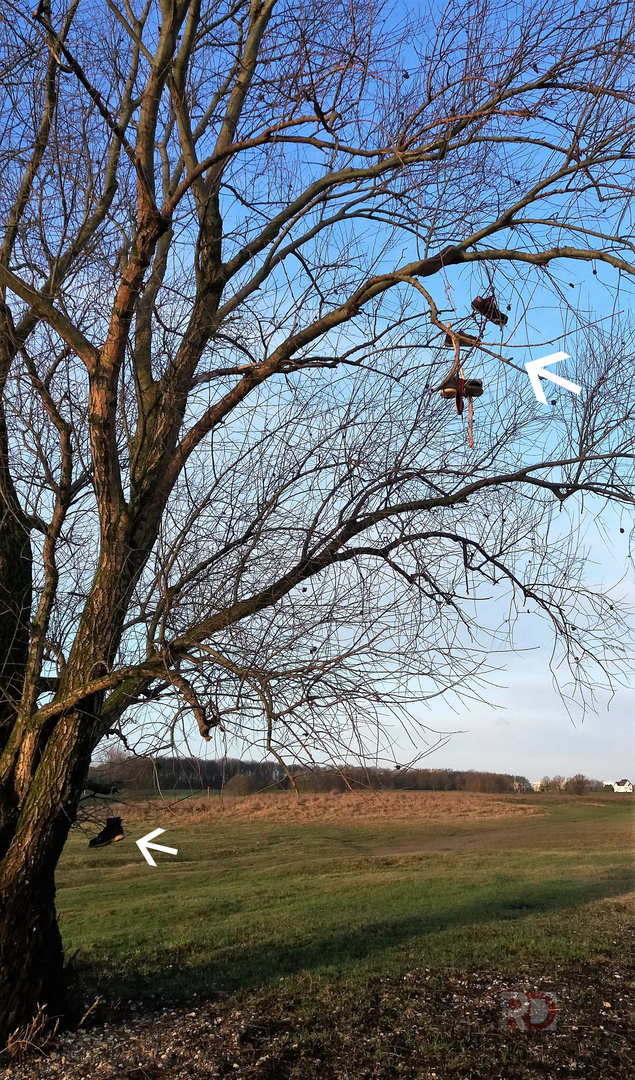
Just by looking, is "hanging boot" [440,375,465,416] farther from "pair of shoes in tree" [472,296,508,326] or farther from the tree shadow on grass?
the tree shadow on grass

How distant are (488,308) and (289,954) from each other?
21.5ft

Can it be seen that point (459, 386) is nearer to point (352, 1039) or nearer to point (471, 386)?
point (471, 386)

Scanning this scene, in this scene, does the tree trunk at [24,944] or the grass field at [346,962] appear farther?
the tree trunk at [24,944]

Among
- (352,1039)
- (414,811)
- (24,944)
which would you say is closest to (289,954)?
(352,1039)

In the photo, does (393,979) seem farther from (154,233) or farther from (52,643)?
(154,233)

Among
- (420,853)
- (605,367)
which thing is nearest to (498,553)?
(605,367)

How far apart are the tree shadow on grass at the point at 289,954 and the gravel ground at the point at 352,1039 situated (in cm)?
60

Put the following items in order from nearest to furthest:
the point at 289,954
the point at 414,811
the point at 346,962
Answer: the point at 346,962 → the point at 289,954 → the point at 414,811

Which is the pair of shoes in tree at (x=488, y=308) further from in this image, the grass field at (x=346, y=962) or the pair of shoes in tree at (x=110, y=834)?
the pair of shoes in tree at (x=110, y=834)

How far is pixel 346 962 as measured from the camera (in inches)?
287

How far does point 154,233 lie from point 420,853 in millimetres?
16776

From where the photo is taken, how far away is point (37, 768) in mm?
5164

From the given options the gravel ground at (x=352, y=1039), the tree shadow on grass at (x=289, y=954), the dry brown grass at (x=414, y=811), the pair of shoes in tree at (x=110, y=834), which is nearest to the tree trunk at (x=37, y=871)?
the gravel ground at (x=352, y=1039)

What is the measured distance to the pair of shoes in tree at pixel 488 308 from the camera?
14.3ft
